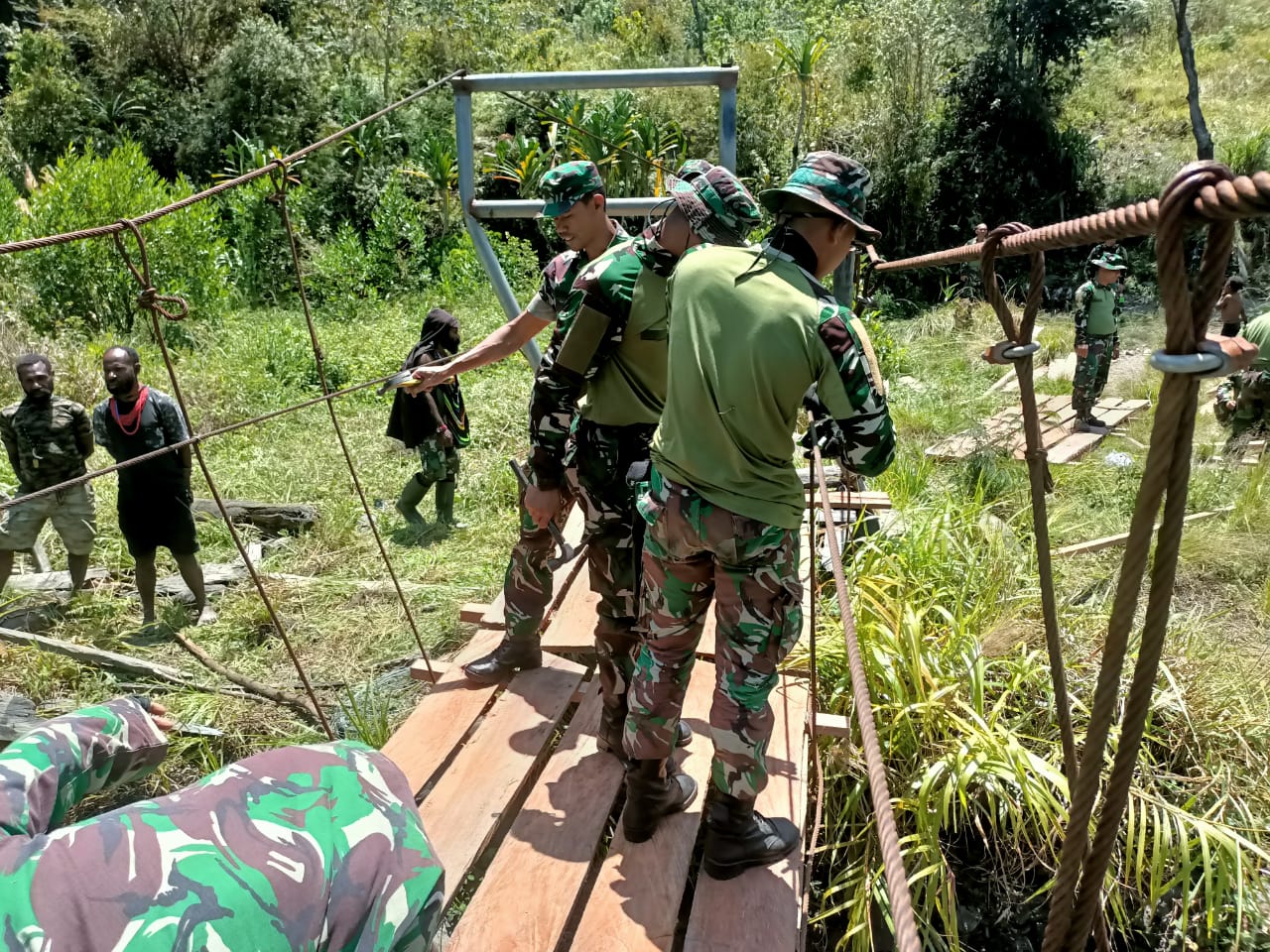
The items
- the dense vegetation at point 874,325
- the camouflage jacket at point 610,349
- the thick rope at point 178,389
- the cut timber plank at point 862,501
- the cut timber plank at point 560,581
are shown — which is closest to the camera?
the thick rope at point 178,389

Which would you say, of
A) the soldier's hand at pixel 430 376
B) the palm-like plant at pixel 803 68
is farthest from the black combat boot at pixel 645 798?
the palm-like plant at pixel 803 68

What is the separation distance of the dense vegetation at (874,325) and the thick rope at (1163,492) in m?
1.89

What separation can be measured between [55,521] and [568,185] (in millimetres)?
3839

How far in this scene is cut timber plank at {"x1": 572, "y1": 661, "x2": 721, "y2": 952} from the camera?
207cm

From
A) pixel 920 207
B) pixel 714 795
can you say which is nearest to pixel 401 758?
pixel 714 795

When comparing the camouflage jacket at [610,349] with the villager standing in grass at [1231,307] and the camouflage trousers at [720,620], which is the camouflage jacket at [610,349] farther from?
the villager standing in grass at [1231,307]

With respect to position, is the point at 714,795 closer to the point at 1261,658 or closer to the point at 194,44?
the point at 1261,658

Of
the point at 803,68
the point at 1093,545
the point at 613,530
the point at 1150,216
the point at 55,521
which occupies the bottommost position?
the point at 1093,545

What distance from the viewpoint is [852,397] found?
1.85 m

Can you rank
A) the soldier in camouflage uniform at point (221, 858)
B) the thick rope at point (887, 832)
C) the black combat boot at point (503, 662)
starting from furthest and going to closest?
the black combat boot at point (503, 662) → the thick rope at point (887, 832) → the soldier in camouflage uniform at point (221, 858)

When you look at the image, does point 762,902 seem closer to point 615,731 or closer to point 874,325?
point 615,731

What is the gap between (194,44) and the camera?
19953 mm

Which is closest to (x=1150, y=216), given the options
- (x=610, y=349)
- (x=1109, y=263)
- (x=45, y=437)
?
(x=610, y=349)

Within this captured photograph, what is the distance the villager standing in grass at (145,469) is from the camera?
4.38m
